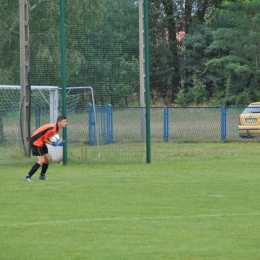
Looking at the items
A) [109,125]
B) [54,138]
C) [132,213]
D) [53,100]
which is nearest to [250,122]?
[109,125]

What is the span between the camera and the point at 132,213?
1203cm

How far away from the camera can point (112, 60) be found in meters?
22.2

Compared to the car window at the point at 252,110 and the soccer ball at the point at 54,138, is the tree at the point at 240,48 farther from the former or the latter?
the soccer ball at the point at 54,138

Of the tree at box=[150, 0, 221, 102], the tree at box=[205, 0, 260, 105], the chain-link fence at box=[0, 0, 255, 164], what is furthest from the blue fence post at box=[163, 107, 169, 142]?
the tree at box=[150, 0, 221, 102]

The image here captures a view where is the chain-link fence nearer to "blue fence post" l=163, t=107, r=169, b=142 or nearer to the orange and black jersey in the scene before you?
the orange and black jersey

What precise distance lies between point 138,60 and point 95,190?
800 centimetres

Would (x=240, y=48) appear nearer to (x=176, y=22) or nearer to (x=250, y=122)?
(x=176, y=22)

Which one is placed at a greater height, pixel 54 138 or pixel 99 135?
pixel 54 138

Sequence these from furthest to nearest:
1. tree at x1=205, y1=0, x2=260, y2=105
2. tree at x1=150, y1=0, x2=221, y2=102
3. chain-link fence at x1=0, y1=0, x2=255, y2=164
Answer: tree at x1=150, y1=0, x2=221, y2=102 < tree at x1=205, y1=0, x2=260, y2=105 < chain-link fence at x1=0, y1=0, x2=255, y2=164

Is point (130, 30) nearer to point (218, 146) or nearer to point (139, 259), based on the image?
point (218, 146)

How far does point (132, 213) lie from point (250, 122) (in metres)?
21.4

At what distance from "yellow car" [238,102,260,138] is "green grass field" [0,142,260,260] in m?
11.8

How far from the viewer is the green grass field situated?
9188 millimetres

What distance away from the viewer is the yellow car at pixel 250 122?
32.5 metres
